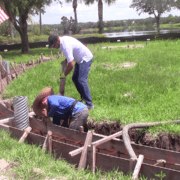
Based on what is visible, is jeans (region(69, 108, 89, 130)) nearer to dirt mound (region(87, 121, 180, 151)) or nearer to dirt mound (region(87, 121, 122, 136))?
dirt mound (region(87, 121, 122, 136))

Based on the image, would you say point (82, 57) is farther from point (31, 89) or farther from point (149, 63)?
point (149, 63)

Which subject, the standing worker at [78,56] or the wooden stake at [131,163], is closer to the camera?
the wooden stake at [131,163]

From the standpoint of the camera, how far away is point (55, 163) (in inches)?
156

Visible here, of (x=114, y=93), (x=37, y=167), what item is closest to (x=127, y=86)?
(x=114, y=93)

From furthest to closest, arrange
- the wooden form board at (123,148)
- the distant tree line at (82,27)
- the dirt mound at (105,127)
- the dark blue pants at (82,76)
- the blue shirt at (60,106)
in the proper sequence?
the distant tree line at (82,27) < the dark blue pants at (82,76) < the dirt mound at (105,127) < the blue shirt at (60,106) < the wooden form board at (123,148)

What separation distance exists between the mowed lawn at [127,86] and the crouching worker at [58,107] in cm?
101

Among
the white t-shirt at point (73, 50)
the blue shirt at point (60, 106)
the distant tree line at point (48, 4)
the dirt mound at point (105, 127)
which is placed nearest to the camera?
the blue shirt at point (60, 106)

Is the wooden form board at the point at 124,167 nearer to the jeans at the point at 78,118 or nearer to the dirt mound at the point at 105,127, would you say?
the jeans at the point at 78,118

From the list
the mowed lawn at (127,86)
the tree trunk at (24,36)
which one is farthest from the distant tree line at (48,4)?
the mowed lawn at (127,86)

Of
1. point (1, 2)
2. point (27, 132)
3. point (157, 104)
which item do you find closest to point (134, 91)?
point (157, 104)

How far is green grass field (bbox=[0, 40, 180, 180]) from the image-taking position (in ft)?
12.8

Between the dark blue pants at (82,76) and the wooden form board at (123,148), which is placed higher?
the dark blue pants at (82,76)

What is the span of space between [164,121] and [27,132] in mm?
2771

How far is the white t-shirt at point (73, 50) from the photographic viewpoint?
17.2 feet
